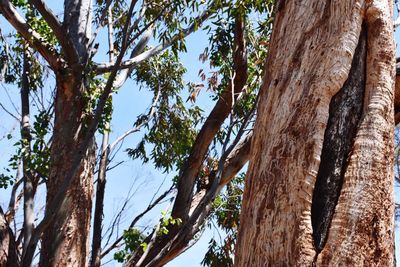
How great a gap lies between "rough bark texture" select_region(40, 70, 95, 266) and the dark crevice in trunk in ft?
13.0

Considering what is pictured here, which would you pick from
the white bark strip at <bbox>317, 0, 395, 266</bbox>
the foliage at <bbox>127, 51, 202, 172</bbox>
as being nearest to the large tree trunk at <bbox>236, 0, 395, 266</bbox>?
the white bark strip at <bbox>317, 0, 395, 266</bbox>

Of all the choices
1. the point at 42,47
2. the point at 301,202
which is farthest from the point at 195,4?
the point at 301,202

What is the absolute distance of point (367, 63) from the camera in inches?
105

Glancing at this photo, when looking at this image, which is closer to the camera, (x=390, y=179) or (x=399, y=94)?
(x=390, y=179)

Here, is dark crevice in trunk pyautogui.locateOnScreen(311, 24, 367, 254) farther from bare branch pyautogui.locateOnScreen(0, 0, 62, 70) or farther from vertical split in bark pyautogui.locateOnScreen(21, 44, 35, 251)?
bare branch pyautogui.locateOnScreen(0, 0, 62, 70)

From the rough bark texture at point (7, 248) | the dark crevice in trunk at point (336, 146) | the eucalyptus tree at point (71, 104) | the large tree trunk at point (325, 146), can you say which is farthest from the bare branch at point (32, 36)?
the dark crevice in trunk at point (336, 146)

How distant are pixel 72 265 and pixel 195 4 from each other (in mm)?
2806

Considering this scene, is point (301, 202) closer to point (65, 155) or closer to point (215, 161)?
point (65, 155)

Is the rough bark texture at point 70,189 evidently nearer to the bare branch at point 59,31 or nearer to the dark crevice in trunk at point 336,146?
the bare branch at point 59,31

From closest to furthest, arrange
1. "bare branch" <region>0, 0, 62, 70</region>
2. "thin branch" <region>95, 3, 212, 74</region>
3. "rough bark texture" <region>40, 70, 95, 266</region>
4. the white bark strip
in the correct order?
1. the white bark strip
2. "rough bark texture" <region>40, 70, 95, 266</region>
3. "bare branch" <region>0, 0, 62, 70</region>
4. "thin branch" <region>95, 3, 212, 74</region>

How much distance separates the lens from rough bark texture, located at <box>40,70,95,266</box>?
5941 millimetres

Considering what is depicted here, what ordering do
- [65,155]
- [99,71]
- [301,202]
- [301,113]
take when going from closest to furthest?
[301,202]
[301,113]
[65,155]
[99,71]

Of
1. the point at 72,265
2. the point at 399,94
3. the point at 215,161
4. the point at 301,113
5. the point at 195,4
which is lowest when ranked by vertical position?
the point at 301,113

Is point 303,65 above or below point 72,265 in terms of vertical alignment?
below
